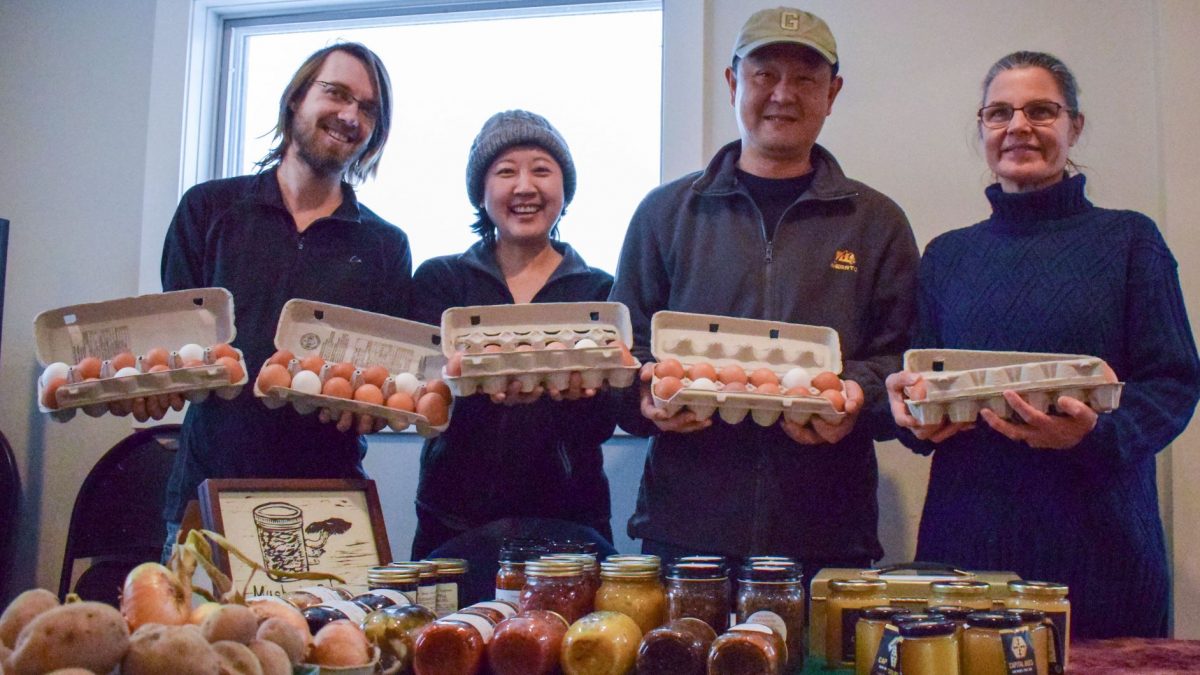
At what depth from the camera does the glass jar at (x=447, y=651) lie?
1.26m

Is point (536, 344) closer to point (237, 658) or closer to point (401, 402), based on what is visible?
point (401, 402)

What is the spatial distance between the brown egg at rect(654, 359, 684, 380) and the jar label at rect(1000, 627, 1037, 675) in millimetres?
828

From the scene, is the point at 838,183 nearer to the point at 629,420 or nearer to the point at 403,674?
the point at 629,420

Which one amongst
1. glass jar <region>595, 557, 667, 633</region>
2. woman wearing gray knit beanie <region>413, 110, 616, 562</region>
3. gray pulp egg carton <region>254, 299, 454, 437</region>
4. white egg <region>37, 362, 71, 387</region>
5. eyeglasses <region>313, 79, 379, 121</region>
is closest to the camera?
glass jar <region>595, 557, 667, 633</region>

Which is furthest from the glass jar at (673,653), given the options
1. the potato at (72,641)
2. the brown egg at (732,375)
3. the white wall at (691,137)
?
the white wall at (691,137)

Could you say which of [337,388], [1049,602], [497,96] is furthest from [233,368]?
[497,96]

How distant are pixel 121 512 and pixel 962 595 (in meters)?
2.77

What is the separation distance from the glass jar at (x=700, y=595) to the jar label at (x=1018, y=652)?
14.4 inches

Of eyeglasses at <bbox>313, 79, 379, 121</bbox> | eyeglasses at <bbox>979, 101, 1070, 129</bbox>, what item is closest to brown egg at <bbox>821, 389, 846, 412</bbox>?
eyeglasses at <bbox>979, 101, 1070, 129</bbox>

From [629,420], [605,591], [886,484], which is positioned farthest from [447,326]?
[886,484]

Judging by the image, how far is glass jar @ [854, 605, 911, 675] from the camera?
128 centimetres

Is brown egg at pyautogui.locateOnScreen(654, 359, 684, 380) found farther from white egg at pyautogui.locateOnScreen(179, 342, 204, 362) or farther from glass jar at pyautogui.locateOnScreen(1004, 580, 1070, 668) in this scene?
white egg at pyautogui.locateOnScreen(179, 342, 204, 362)

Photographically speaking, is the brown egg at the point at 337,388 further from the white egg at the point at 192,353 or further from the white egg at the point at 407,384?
the white egg at the point at 192,353

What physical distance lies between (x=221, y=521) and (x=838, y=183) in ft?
4.85
